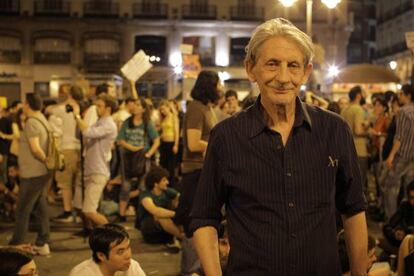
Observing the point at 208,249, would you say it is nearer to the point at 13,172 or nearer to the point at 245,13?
the point at 13,172

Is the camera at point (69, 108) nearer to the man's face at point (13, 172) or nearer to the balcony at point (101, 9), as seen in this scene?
the man's face at point (13, 172)

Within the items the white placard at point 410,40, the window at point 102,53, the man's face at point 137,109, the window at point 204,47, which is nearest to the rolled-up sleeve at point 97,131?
the man's face at point 137,109

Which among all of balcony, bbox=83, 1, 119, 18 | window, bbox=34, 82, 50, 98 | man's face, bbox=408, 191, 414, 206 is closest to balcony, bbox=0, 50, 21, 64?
window, bbox=34, 82, 50, 98

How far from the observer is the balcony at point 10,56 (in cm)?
4566

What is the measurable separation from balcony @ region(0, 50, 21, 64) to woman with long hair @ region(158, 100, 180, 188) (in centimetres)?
3562

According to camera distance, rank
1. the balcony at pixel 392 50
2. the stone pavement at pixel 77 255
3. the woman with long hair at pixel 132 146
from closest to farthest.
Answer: the stone pavement at pixel 77 255 → the woman with long hair at pixel 132 146 → the balcony at pixel 392 50

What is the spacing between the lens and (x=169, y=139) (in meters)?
12.4

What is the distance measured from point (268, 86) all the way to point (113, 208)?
772 centimetres

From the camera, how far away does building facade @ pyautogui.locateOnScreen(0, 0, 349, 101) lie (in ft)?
150

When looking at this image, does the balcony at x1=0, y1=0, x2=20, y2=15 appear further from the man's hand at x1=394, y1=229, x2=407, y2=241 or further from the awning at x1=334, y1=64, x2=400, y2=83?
the man's hand at x1=394, y1=229, x2=407, y2=241

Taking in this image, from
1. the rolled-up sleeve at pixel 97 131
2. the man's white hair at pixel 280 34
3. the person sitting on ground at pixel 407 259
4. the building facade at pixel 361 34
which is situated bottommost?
the person sitting on ground at pixel 407 259

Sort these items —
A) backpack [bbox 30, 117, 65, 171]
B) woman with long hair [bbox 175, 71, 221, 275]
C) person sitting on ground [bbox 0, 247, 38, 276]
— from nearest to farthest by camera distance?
person sitting on ground [bbox 0, 247, 38, 276] → woman with long hair [bbox 175, 71, 221, 275] → backpack [bbox 30, 117, 65, 171]

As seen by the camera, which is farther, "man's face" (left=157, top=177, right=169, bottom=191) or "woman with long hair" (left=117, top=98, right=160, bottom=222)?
"woman with long hair" (left=117, top=98, right=160, bottom=222)

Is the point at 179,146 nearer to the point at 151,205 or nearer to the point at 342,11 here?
the point at 151,205
